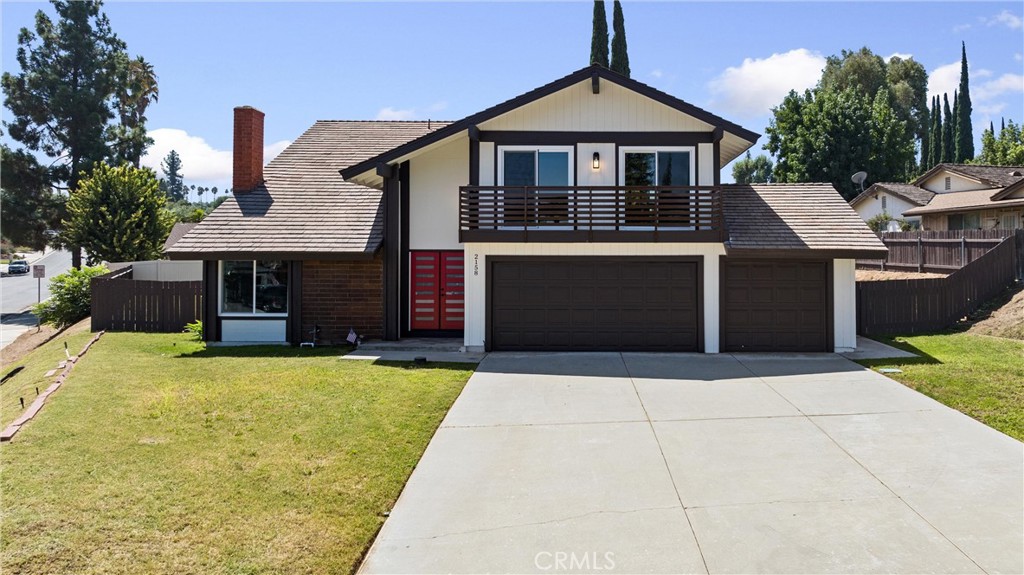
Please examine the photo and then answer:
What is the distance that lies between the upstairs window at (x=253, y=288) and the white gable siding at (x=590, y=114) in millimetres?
6055

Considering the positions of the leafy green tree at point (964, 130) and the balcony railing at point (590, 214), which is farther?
the leafy green tree at point (964, 130)

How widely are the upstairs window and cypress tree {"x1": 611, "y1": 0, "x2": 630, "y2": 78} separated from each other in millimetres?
30380

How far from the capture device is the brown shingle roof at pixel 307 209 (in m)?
14.8

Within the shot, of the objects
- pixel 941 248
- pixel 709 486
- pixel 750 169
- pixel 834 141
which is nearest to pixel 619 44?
Answer: pixel 834 141

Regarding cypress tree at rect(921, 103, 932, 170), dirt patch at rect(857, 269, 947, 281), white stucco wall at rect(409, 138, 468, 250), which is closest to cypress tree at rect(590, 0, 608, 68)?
dirt patch at rect(857, 269, 947, 281)

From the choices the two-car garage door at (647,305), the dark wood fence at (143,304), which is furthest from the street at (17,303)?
the two-car garage door at (647,305)

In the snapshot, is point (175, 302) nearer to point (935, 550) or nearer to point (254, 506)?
point (254, 506)

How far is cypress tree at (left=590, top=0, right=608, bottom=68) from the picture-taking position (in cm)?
3997

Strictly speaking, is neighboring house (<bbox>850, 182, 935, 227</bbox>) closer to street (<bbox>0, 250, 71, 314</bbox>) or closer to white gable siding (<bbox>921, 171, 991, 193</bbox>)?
white gable siding (<bbox>921, 171, 991, 193</bbox>)

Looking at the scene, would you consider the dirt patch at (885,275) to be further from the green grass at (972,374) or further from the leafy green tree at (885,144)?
the leafy green tree at (885,144)

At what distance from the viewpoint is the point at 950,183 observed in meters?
36.3

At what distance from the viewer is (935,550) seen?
498cm

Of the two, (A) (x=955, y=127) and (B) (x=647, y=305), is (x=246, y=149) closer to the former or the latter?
(B) (x=647, y=305)

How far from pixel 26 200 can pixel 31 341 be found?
29.5 meters
